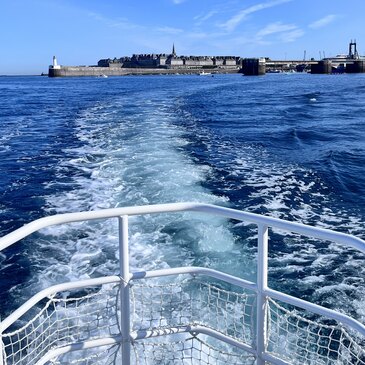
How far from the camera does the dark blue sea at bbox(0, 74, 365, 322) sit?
5148 millimetres

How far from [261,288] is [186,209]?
561mm

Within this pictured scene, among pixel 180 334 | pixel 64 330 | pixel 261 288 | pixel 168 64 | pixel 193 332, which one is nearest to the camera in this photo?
pixel 261 288

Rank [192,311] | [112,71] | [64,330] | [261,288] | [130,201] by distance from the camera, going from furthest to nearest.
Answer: [112,71], [130,201], [192,311], [64,330], [261,288]

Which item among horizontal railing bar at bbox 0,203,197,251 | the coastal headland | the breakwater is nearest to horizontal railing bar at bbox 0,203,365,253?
horizontal railing bar at bbox 0,203,197,251

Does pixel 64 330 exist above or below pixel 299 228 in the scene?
below

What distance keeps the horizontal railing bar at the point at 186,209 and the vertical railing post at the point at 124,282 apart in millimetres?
93

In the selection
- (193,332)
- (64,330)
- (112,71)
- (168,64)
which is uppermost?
(168,64)

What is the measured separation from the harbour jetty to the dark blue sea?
84.7 metres

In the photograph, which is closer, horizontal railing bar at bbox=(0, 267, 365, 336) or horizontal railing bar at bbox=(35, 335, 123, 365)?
horizontal railing bar at bbox=(0, 267, 365, 336)

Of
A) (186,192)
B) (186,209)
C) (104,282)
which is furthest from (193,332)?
(186,192)

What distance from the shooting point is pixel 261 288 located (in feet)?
6.95

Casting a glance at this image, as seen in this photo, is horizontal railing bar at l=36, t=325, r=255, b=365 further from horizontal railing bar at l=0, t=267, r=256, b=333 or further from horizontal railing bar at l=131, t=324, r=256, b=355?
horizontal railing bar at l=0, t=267, r=256, b=333

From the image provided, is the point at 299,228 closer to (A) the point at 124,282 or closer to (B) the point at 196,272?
(B) the point at 196,272

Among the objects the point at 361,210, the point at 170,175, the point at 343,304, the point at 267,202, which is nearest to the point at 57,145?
the point at 170,175
